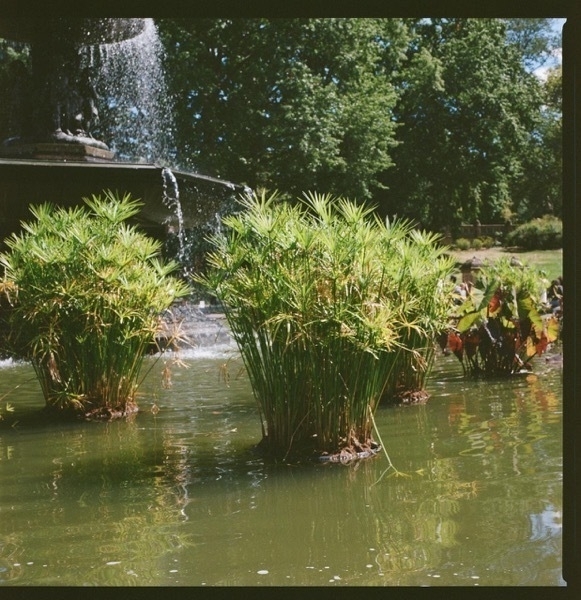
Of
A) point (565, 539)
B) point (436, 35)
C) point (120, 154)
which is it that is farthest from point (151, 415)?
point (436, 35)

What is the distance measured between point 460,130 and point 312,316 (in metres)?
24.1

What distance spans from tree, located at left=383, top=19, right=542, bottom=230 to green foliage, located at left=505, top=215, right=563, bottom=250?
1061 mm

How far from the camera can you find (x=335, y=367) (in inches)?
205

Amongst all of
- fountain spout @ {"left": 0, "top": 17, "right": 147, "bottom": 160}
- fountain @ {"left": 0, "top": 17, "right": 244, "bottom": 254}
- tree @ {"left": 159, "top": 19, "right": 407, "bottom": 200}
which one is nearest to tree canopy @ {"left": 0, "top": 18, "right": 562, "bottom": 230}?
tree @ {"left": 159, "top": 19, "right": 407, "bottom": 200}

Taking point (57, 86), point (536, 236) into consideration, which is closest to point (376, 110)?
point (536, 236)

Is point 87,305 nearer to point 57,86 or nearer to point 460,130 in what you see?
point 57,86

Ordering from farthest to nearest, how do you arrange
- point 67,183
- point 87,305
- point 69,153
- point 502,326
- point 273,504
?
point 69,153 < point 67,183 < point 502,326 < point 87,305 < point 273,504

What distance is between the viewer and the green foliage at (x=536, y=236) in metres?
27.7

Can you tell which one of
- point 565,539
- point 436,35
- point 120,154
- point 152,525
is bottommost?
point 152,525

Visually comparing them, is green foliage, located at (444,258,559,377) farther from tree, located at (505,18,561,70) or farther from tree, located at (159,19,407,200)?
tree, located at (505,18,561,70)

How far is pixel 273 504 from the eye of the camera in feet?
14.9

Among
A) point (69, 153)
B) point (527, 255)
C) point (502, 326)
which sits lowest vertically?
point (502, 326)

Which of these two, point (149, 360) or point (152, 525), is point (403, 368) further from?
point (149, 360)

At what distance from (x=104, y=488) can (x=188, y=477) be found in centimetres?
43
